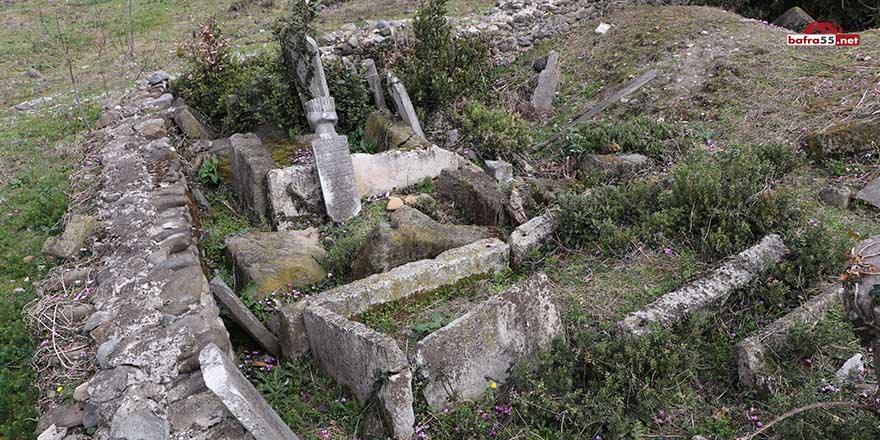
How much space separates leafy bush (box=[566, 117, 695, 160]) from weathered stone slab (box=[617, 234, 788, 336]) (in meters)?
2.38

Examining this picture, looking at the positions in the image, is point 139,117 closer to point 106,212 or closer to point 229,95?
point 229,95

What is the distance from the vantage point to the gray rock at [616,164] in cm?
632

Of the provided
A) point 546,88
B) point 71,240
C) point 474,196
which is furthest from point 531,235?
point 546,88

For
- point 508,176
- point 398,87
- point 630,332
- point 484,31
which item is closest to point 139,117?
point 398,87

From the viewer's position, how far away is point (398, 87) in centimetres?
812

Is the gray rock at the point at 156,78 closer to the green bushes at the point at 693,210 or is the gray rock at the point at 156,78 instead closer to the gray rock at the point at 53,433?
the green bushes at the point at 693,210

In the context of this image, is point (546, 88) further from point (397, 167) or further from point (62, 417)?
point (62, 417)

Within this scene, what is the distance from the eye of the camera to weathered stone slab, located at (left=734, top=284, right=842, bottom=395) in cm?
359

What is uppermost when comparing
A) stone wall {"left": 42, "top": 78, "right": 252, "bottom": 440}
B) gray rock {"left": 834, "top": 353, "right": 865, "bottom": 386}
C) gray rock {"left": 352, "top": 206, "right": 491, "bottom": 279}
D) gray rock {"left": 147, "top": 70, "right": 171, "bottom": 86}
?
gray rock {"left": 147, "top": 70, "right": 171, "bottom": 86}

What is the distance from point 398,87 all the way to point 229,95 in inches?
88.0

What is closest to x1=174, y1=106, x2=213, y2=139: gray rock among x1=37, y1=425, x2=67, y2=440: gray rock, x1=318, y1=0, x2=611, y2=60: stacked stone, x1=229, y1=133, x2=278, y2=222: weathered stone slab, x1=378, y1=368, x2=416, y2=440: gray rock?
x1=229, y1=133, x2=278, y2=222: weathered stone slab

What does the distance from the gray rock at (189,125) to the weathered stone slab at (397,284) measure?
425cm

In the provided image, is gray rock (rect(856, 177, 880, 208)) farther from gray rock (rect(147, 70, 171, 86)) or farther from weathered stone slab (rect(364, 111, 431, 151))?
gray rock (rect(147, 70, 171, 86))

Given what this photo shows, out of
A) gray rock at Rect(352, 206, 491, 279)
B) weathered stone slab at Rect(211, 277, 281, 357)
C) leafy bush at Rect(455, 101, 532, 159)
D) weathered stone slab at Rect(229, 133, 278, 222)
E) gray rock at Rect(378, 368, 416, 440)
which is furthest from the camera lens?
leafy bush at Rect(455, 101, 532, 159)
